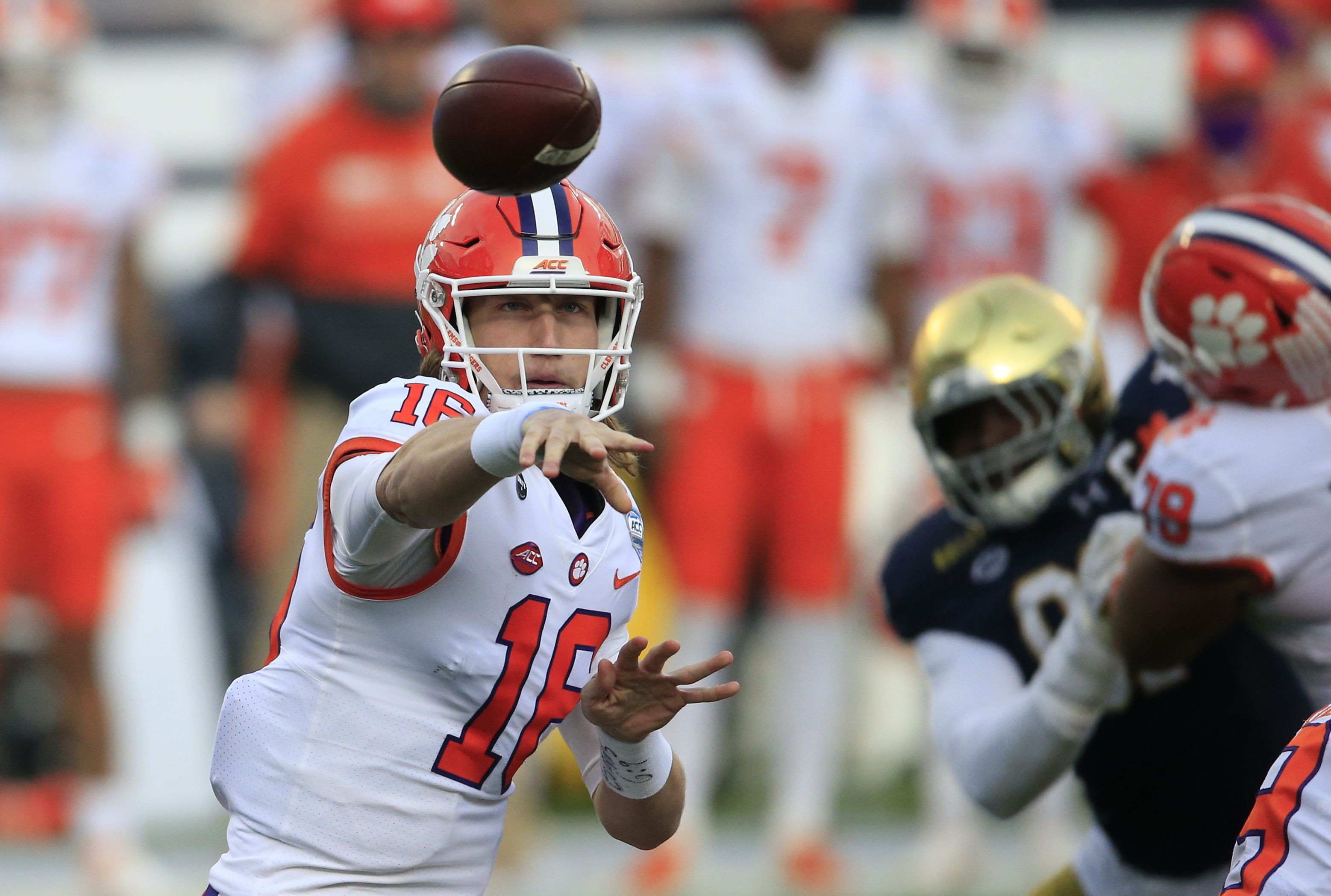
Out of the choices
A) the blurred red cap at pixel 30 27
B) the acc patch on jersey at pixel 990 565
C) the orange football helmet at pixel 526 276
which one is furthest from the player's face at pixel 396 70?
the orange football helmet at pixel 526 276

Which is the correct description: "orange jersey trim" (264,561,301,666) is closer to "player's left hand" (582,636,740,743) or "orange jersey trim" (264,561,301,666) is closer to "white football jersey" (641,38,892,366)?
"player's left hand" (582,636,740,743)

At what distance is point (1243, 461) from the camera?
8.80 ft

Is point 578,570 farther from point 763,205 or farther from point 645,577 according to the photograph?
point 645,577

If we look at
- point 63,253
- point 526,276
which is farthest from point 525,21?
point 526,276

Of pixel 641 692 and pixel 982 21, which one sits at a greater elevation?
pixel 982 21

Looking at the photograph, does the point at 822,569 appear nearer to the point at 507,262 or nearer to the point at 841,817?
the point at 841,817

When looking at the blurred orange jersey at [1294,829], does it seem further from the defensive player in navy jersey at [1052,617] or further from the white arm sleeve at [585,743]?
the white arm sleeve at [585,743]

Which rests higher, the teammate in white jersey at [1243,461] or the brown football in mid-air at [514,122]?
the brown football in mid-air at [514,122]

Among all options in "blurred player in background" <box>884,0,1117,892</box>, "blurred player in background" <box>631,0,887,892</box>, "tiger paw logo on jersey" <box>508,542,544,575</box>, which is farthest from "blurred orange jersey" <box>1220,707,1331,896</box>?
"blurred player in background" <box>884,0,1117,892</box>

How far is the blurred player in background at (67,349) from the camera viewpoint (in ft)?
17.1

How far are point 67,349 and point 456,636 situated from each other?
3390 millimetres

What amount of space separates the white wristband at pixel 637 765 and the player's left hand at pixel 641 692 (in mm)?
83

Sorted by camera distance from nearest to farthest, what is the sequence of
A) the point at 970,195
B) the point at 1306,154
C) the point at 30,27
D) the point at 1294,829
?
the point at 1294,829
the point at 30,27
the point at 970,195
the point at 1306,154

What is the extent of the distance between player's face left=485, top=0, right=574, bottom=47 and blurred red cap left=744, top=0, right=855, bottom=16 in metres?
0.60
